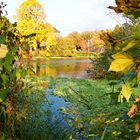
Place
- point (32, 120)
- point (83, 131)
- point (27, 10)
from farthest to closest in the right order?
point (27, 10)
point (83, 131)
point (32, 120)

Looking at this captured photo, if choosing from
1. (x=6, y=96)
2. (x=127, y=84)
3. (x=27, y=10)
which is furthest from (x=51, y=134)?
(x=27, y=10)

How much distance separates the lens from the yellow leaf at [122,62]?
0.90 m

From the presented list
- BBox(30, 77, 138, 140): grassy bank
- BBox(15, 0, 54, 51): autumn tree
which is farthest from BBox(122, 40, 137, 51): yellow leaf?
BBox(15, 0, 54, 51): autumn tree

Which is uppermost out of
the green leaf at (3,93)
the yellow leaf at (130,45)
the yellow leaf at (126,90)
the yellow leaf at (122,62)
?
the yellow leaf at (130,45)

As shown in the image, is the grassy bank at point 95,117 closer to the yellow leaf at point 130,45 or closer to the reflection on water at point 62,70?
the yellow leaf at point 130,45

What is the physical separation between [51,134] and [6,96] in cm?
121

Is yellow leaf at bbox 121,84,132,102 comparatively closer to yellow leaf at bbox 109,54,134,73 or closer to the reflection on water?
yellow leaf at bbox 109,54,134,73

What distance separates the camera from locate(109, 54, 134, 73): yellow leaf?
0.90 meters

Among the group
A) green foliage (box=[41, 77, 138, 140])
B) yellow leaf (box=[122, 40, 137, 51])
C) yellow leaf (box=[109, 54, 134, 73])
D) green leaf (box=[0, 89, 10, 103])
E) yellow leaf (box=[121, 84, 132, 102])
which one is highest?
yellow leaf (box=[122, 40, 137, 51])

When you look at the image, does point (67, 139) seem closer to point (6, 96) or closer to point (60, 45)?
point (6, 96)

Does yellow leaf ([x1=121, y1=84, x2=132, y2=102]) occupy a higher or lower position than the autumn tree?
lower

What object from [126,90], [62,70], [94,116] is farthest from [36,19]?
[126,90]

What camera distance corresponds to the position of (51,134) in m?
3.86

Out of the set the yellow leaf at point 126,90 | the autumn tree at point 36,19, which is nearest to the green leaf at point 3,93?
the yellow leaf at point 126,90
